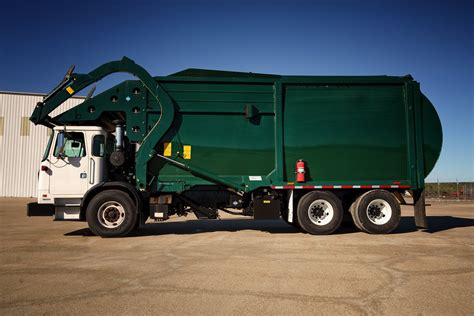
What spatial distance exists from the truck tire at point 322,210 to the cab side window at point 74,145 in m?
5.46

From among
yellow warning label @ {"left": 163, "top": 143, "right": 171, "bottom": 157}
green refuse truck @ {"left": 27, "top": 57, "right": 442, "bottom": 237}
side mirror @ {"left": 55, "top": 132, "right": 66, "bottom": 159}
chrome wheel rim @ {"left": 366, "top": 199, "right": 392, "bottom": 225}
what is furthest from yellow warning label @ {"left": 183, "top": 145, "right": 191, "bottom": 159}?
chrome wheel rim @ {"left": 366, "top": 199, "right": 392, "bottom": 225}

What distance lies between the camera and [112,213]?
24.3 ft

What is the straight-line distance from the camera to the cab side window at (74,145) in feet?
25.1

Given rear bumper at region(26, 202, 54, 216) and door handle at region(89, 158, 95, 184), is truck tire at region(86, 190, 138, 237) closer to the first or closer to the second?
door handle at region(89, 158, 95, 184)

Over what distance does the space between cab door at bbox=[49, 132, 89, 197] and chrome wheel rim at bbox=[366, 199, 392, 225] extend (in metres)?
6.92

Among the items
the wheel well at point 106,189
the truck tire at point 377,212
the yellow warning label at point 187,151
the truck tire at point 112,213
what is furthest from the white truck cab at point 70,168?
the truck tire at point 377,212

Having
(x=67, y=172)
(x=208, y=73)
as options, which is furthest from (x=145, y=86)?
(x=67, y=172)

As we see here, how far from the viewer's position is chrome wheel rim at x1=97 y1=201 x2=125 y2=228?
7.36 meters

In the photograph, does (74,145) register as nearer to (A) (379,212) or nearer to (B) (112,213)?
(B) (112,213)

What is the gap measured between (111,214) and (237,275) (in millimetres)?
4312

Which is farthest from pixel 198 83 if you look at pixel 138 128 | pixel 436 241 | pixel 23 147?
pixel 23 147

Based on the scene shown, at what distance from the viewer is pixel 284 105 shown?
798 centimetres

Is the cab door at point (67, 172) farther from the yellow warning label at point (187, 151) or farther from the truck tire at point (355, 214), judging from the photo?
the truck tire at point (355, 214)

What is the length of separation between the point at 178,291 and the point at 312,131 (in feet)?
18.0
